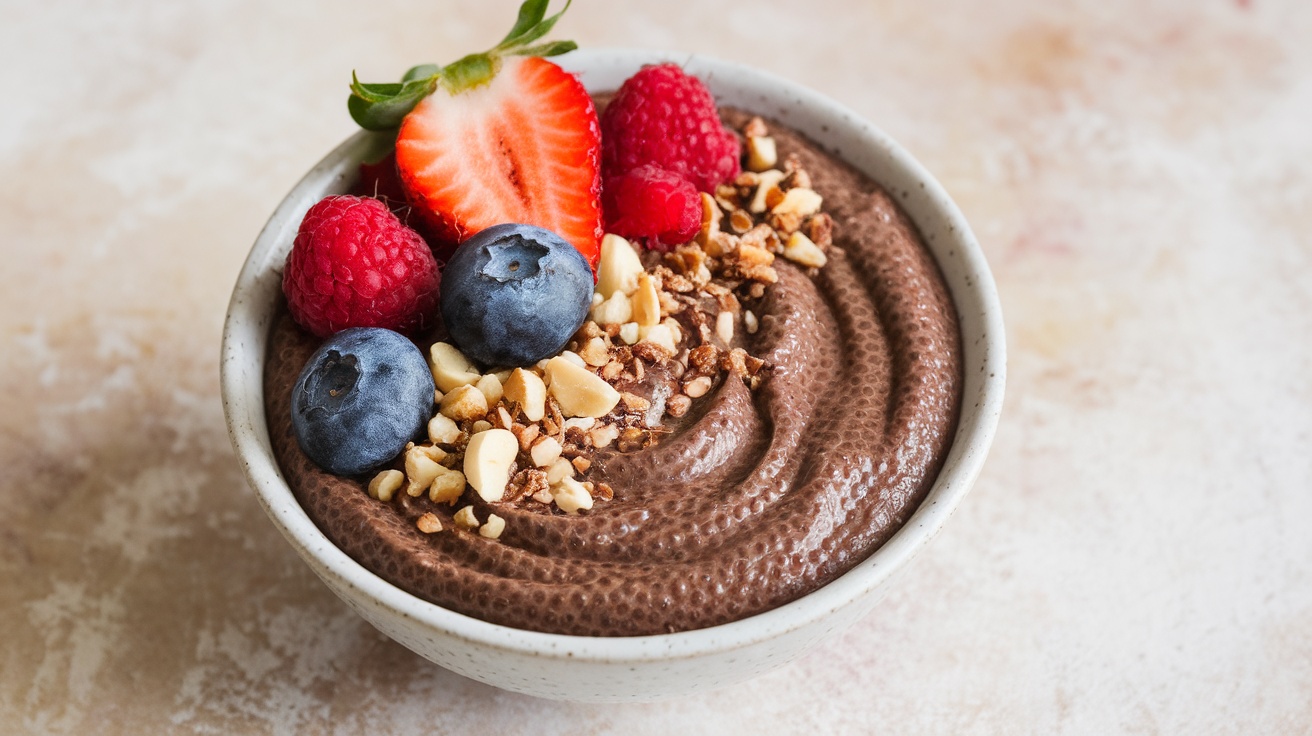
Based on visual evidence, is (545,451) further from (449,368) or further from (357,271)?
(357,271)

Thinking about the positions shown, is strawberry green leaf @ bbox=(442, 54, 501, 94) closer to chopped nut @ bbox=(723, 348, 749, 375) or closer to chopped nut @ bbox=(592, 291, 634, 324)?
chopped nut @ bbox=(592, 291, 634, 324)

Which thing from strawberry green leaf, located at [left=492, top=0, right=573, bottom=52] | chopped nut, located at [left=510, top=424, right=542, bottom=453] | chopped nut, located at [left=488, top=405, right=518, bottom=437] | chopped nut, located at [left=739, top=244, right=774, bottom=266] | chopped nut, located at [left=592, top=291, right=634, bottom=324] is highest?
strawberry green leaf, located at [left=492, top=0, right=573, bottom=52]

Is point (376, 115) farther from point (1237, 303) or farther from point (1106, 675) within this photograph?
point (1237, 303)

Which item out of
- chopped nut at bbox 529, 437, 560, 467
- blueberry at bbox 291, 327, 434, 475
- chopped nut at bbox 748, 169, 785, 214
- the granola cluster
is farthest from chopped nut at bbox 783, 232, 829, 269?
blueberry at bbox 291, 327, 434, 475

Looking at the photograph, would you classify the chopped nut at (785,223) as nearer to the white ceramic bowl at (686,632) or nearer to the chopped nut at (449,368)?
the white ceramic bowl at (686,632)

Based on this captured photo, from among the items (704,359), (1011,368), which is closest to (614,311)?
(704,359)

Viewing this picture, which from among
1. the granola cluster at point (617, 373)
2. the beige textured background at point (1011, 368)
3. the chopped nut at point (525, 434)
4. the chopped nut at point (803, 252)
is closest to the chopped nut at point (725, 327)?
the granola cluster at point (617, 373)

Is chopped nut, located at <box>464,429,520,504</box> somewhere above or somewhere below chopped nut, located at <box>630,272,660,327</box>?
below
